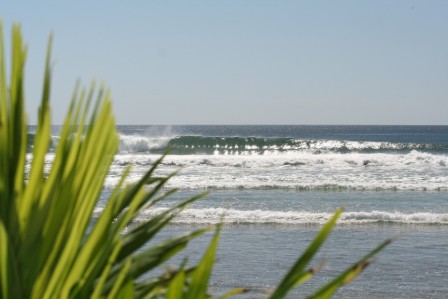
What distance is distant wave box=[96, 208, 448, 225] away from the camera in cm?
1525

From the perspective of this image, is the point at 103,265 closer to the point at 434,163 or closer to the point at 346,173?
the point at 346,173

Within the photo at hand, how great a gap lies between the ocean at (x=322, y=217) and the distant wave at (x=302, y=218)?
0.07ft

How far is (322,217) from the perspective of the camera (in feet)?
52.0

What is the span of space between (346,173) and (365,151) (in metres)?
17.8

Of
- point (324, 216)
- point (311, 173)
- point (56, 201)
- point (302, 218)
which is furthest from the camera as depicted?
point (311, 173)

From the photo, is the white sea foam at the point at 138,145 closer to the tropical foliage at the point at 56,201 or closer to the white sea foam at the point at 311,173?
the white sea foam at the point at 311,173

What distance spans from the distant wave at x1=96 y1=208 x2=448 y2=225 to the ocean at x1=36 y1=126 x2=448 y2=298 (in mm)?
20

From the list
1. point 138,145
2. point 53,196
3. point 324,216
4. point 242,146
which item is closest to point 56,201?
point 53,196

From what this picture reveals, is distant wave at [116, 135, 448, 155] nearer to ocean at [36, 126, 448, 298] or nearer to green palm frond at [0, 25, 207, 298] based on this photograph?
ocean at [36, 126, 448, 298]

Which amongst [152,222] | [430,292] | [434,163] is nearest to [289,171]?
[434,163]

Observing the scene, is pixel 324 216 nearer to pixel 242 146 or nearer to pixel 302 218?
pixel 302 218

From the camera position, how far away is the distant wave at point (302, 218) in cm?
1525

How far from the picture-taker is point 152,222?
1.25 meters

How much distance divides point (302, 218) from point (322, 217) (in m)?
0.42
